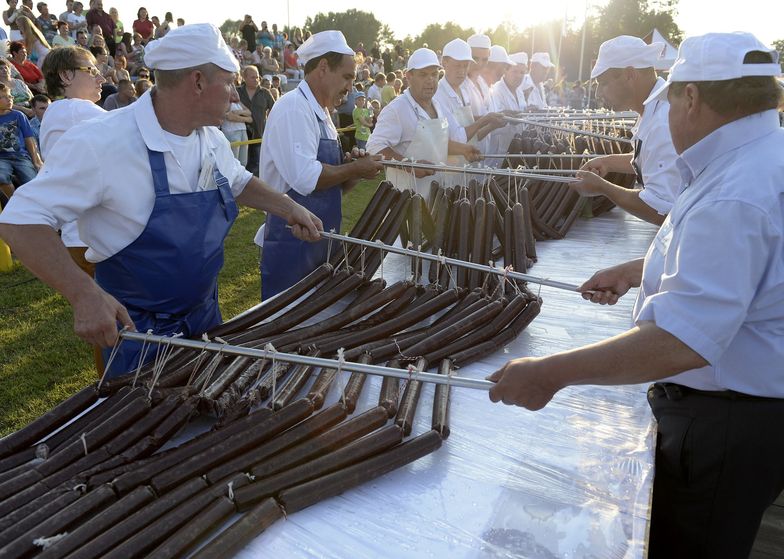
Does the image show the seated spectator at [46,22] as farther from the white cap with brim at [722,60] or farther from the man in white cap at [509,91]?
the white cap with brim at [722,60]

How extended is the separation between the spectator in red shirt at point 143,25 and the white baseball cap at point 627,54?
44.2 ft

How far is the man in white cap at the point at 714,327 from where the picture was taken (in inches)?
56.4

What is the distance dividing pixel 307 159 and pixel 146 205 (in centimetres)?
132

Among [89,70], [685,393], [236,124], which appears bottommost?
[685,393]

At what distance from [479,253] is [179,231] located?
5.70 ft

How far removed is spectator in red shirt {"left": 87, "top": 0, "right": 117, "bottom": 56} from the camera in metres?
12.9

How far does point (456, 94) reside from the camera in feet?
21.9

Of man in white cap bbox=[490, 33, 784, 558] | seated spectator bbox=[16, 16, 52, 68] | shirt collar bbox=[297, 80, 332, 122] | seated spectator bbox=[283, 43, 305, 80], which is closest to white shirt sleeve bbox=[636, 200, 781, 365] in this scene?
man in white cap bbox=[490, 33, 784, 558]

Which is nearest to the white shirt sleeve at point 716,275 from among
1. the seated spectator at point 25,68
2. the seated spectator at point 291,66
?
the seated spectator at point 25,68

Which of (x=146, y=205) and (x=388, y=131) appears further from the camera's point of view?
(x=388, y=131)

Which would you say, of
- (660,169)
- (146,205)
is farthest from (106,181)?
(660,169)

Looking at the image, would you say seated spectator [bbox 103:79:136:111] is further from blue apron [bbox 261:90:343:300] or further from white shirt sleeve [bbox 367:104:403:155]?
blue apron [bbox 261:90:343:300]

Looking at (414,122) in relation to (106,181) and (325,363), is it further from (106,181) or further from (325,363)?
(325,363)

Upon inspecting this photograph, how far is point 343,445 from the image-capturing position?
1857 millimetres
